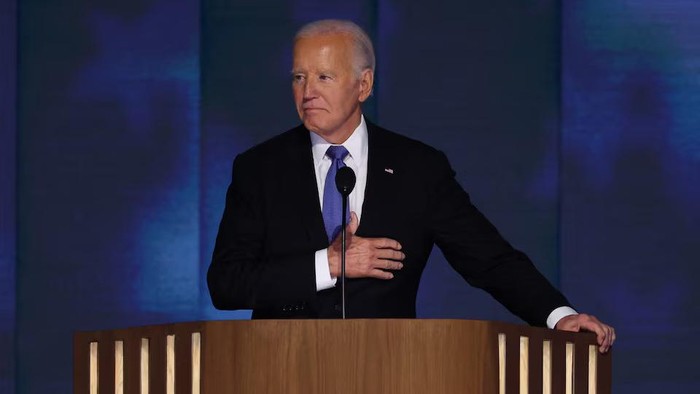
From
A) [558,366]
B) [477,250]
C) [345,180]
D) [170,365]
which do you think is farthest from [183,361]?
[477,250]

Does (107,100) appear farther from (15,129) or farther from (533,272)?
(533,272)

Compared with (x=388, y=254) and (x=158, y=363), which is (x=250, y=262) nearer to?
(x=388, y=254)

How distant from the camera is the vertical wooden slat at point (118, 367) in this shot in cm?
250

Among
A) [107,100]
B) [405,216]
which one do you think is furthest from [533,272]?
[107,100]

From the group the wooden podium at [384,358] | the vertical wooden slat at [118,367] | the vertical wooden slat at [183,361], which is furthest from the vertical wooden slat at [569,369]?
the vertical wooden slat at [118,367]

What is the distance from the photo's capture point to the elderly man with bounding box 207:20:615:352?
10.5 feet

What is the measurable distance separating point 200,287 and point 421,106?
103 centimetres

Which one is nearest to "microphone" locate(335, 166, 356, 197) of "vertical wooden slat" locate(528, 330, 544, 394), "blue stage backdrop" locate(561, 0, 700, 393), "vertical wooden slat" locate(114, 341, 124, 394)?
"vertical wooden slat" locate(528, 330, 544, 394)

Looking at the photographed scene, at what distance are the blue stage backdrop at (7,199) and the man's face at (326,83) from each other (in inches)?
74.2

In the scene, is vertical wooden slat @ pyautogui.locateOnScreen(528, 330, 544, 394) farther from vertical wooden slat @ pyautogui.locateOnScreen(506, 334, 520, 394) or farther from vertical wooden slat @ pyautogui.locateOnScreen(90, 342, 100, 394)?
vertical wooden slat @ pyautogui.locateOnScreen(90, 342, 100, 394)

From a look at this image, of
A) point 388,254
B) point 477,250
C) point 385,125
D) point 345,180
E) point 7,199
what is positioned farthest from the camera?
point 385,125

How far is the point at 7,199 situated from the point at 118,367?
2637mm

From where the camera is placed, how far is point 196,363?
2.68m

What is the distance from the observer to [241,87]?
517 centimetres
